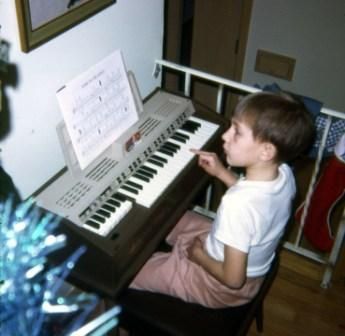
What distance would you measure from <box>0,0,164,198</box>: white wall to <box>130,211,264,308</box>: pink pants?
46 cm

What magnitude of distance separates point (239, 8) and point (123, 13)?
1637 millimetres

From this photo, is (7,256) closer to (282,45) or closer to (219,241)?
(219,241)

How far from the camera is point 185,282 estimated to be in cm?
170

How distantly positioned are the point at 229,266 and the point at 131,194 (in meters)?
0.40

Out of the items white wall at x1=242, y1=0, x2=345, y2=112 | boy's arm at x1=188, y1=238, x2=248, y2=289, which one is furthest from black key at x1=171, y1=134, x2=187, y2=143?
white wall at x1=242, y1=0, x2=345, y2=112

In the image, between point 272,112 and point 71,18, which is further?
point 71,18

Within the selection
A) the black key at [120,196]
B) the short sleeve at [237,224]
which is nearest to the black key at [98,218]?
the black key at [120,196]

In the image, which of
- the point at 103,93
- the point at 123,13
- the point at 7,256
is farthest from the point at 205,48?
the point at 7,256

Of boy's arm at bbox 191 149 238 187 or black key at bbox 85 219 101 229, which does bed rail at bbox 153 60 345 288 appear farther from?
black key at bbox 85 219 101 229

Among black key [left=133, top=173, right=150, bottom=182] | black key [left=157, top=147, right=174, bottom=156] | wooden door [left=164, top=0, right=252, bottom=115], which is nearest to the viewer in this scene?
black key [left=133, top=173, right=150, bottom=182]

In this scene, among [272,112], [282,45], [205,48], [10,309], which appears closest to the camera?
[10,309]

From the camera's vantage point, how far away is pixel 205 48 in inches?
145

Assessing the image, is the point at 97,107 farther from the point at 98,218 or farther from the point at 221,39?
the point at 221,39

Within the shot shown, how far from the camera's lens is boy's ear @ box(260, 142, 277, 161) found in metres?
1.48
